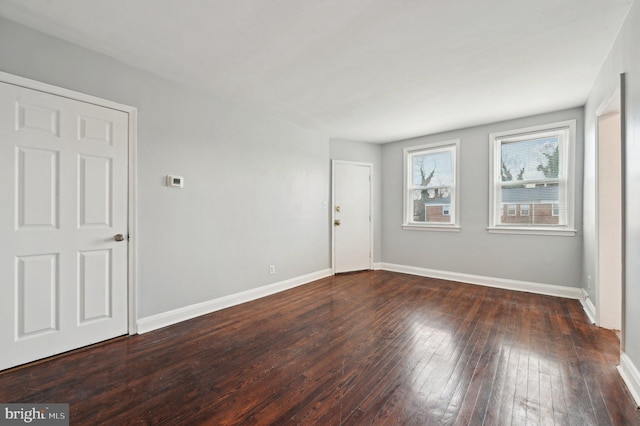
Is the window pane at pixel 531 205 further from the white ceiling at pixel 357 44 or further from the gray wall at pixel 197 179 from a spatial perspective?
the gray wall at pixel 197 179

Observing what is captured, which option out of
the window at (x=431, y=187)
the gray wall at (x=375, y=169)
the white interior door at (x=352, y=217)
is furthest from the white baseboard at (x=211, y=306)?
the window at (x=431, y=187)

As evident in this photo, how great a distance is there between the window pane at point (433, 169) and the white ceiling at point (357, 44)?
142 cm

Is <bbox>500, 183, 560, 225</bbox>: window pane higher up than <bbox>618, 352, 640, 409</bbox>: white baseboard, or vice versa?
<bbox>500, 183, 560, 225</bbox>: window pane

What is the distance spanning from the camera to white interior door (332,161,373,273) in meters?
5.02

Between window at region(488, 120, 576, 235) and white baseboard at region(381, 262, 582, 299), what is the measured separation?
29.7 inches

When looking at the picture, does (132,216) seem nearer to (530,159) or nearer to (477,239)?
(477,239)

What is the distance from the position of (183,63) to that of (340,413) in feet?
10.1

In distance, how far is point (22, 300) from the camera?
205 centimetres

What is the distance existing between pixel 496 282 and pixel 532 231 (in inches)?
36.2

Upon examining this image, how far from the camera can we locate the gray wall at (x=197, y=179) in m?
2.33

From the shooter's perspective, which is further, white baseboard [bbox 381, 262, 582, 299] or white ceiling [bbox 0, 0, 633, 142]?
white baseboard [bbox 381, 262, 582, 299]

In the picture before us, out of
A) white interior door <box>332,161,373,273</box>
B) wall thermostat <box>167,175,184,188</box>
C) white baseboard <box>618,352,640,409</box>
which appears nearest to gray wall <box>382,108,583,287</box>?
white interior door <box>332,161,373,273</box>

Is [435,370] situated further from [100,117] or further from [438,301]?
[100,117]

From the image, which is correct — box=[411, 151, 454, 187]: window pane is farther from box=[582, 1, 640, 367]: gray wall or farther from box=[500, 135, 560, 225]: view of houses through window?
box=[582, 1, 640, 367]: gray wall
